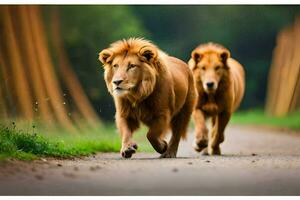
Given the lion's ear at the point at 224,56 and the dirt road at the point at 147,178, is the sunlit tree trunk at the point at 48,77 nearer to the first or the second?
the dirt road at the point at 147,178

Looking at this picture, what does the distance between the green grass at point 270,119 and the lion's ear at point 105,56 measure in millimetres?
1632

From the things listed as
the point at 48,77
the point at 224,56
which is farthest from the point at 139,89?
the point at 224,56

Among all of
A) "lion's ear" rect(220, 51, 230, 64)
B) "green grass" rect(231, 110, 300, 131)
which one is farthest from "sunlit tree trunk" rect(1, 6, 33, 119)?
"green grass" rect(231, 110, 300, 131)

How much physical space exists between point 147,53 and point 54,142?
3.22ft

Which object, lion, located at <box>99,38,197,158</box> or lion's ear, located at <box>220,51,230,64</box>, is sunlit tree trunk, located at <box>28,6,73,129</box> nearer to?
lion, located at <box>99,38,197,158</box>

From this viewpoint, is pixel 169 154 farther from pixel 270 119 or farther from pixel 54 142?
pixel 270 119

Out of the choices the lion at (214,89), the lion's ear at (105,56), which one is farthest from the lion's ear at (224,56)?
the lion's ear at (105,56)

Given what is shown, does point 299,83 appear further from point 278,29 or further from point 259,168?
point 259,168

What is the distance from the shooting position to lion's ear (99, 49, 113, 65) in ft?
23.7

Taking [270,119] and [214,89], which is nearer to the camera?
[214,89]

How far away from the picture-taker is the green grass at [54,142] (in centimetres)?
686

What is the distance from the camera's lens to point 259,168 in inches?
266

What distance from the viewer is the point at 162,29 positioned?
7566mm
